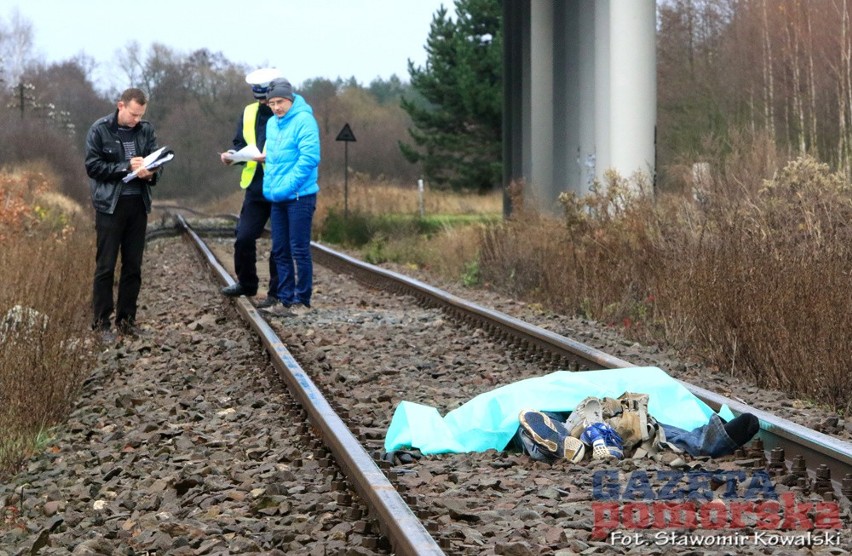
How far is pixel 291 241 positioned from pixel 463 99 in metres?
41.1

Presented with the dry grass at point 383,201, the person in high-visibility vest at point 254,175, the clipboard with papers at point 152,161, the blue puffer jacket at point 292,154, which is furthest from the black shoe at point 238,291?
the dry grass at point 383,201

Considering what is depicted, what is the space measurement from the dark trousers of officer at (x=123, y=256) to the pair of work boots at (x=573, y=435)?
4.83m

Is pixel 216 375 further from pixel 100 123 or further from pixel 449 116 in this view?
pixel 449 116

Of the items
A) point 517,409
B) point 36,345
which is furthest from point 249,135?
point 517,409

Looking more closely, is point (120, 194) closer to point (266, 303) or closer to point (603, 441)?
point (266, 303)

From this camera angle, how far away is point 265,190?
10.9 m

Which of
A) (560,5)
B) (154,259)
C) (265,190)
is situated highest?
(560,5)

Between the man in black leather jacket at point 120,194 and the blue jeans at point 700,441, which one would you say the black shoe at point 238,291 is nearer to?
the man in black leather jacket at point 120,194

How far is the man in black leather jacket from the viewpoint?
30.9 feet

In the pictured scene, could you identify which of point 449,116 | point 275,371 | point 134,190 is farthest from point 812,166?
point 449,116

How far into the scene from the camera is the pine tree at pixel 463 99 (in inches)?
2025

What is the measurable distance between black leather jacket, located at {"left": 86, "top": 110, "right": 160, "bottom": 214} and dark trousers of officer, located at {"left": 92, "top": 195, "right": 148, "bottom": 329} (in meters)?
0.10

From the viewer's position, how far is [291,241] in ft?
36.1

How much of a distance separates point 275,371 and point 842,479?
4.10 meters
